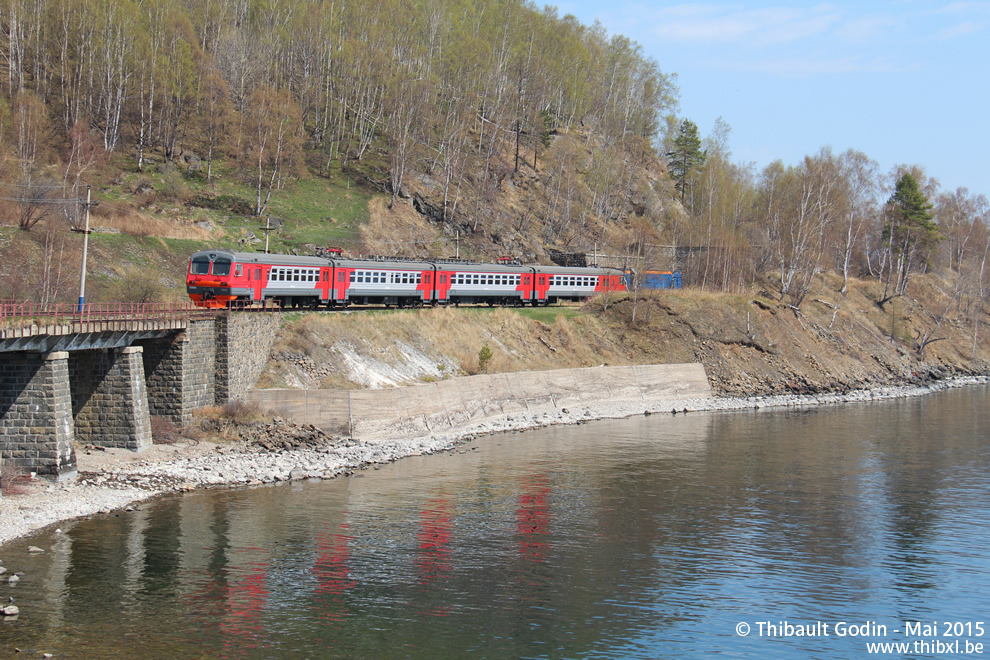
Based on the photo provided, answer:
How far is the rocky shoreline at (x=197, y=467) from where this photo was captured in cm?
2534

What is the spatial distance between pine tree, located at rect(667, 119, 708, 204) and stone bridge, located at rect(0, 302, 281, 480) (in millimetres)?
79475

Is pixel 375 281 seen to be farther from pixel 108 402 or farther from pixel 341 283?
pixel 108 402

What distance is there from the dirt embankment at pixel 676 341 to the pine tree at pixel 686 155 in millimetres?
29727

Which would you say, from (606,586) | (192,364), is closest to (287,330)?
(192,364)

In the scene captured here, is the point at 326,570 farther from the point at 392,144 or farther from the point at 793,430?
the point at 392,144

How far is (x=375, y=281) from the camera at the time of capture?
48.9 m

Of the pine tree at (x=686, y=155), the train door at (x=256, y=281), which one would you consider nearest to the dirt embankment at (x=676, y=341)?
the train door at (x=256, y=281)

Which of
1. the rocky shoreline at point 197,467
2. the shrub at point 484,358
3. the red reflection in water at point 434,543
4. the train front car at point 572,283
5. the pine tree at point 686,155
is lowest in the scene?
the red reflection in water at point 434,543

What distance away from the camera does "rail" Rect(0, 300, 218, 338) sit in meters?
25.6

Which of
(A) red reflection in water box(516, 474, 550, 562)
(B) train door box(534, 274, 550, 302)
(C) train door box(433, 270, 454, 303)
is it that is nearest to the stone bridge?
(A) red reflection in water box(516, 474, 550, 562)

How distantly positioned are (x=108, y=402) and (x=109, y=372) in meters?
1.12

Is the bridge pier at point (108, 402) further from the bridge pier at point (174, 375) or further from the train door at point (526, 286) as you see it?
the train door at point (526, 286)

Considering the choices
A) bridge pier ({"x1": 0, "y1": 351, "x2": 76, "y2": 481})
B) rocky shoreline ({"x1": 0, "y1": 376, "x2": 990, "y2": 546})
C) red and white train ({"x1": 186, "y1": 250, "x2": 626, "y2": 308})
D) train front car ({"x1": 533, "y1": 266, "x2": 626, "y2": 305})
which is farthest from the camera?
train front car ({"x1": 533, "y1": 266, "x2": 626, "y2": 305})

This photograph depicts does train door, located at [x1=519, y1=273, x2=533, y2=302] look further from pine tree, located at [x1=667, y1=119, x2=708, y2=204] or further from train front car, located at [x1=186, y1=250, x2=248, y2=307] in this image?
pine tree, located at [x1=667, y1=119, x2=708, y2=204]
